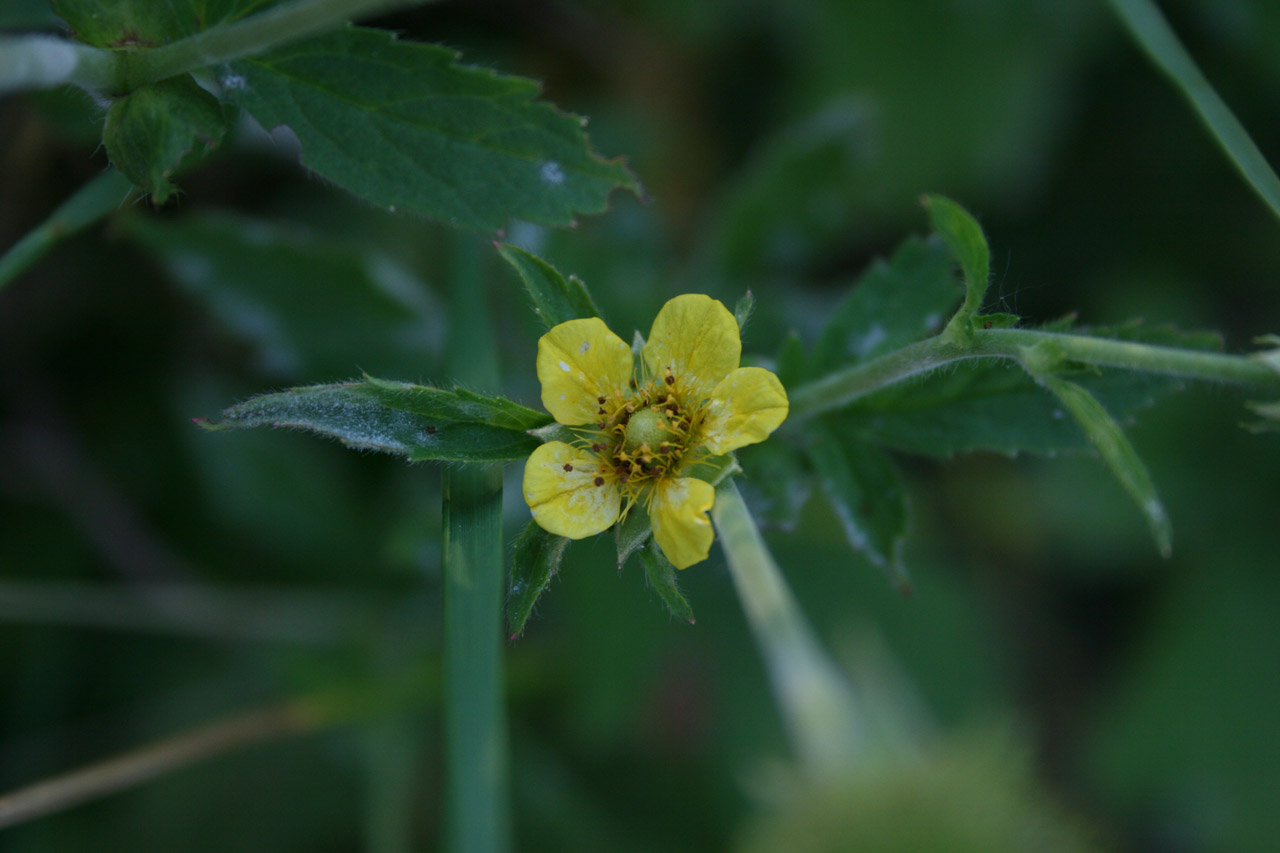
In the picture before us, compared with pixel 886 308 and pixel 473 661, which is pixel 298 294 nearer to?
pixel 473 661

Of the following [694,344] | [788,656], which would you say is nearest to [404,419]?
[694,344]

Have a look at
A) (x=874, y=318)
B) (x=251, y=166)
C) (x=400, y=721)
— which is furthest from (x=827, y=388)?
(x=251, y=166)

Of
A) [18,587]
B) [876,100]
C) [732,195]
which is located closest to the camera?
[18,587]

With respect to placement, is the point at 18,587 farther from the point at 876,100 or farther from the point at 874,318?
the point at 876,100

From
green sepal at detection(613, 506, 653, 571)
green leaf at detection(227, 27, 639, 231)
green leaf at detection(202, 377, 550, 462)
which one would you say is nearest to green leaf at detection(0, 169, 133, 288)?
green leaf at detection(227, 27, 639, 231)

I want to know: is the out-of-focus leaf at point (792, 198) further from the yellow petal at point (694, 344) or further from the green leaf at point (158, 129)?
the green leaf at point (158, 129)

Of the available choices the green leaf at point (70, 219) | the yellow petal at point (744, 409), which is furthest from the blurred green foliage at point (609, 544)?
the yellow petal at point (744, 409)
